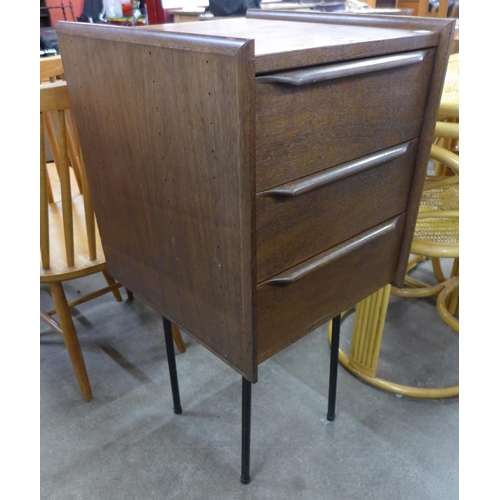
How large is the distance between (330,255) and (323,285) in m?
0.06

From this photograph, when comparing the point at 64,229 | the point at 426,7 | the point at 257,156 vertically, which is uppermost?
the point at 426,7

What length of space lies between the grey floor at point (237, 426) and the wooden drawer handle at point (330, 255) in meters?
0.59

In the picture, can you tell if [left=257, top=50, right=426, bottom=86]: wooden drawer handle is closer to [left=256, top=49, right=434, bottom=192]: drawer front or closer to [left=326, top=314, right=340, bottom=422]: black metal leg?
[left=256, top=49, right=434, bottom=192]: drawer front

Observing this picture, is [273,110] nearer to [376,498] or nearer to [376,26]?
[376,26]

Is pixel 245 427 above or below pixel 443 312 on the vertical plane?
above

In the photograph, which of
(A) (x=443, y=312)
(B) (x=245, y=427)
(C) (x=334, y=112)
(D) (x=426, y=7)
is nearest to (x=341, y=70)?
(C) (x=334, y=112)

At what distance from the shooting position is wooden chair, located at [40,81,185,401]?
0.95 m

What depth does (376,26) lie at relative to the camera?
0.81m

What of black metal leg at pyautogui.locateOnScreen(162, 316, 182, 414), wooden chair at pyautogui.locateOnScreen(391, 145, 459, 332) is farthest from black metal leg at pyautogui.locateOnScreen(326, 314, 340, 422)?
black metal leg at pyautogui.locateOnScreen(162, 316, 182, 414)

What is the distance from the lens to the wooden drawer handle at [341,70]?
22.1 inches

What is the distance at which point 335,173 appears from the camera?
2.30 ft

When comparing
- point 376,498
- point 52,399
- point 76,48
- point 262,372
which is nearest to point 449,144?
point 262,372

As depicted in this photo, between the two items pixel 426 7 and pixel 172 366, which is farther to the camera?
pixel 426 7

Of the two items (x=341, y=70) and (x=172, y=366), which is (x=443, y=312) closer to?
(x=172, y=366)
